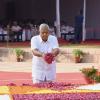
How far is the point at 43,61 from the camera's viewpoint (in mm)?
9211

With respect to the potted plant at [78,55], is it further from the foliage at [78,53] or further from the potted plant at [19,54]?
the potted plant at [19,54]

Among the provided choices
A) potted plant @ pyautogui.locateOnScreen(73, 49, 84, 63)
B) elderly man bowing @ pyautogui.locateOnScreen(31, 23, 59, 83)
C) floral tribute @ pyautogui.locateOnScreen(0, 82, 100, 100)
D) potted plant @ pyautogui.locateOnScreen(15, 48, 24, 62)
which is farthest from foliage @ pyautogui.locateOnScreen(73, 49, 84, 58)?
floral tribute @ pyautogui.locateOnScreen(0, 82, 100, 100)

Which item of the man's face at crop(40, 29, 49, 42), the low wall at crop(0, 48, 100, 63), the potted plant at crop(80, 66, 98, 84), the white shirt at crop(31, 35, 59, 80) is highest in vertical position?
the man's face at crop(40, 29, 49, 42)

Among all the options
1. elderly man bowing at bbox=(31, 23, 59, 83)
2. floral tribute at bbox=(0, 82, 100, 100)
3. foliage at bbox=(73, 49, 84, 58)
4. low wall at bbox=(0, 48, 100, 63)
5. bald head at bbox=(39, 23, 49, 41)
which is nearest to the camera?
floral tribute at bbox=(0, 82, 100, 100)

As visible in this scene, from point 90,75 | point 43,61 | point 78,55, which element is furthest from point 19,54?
point 43,61

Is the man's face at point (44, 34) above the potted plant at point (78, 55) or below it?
above

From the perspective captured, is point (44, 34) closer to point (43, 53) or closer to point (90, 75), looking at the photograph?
point (43, 53)

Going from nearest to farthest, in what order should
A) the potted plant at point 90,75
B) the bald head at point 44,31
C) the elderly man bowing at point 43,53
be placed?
the bald head at point 44,31
the elderly man bowing at point 43,53
the potted plant at point 90,75

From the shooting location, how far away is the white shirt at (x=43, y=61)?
30.2 ft

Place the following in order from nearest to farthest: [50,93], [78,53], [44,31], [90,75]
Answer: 1. [50,93]
2. [44,31]
3. [90,75]
4. [78,53]

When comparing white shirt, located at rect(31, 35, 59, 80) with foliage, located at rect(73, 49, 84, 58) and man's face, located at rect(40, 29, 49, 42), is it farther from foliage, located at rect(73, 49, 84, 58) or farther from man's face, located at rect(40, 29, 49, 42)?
foliage, located at rect(73, 49, 84, 58)

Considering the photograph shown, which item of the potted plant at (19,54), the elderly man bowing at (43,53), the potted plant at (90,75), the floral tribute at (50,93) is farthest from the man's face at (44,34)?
the potted plant at (19,54)

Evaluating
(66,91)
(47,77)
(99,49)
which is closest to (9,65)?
(99,49)

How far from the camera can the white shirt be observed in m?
9.22
